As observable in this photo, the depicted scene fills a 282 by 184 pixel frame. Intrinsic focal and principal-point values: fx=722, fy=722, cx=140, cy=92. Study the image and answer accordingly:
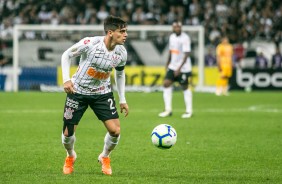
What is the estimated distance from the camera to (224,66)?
2847cm

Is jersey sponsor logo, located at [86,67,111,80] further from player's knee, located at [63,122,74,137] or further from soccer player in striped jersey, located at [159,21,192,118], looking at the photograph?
soccer player in striped jersey, located at [159,21,192,118]

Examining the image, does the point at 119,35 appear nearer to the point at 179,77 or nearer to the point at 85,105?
the point at 85,105

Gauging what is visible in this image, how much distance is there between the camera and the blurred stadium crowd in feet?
107

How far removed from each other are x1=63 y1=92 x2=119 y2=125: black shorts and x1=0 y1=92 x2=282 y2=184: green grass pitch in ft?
2.53

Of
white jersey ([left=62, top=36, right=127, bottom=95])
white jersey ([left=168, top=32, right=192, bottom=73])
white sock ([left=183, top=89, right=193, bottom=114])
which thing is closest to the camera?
white jersey ([left=62, top=36, right=127, bottom=95])

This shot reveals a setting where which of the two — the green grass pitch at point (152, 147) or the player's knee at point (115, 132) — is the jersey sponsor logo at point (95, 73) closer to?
the player's knee at point (115, 132)

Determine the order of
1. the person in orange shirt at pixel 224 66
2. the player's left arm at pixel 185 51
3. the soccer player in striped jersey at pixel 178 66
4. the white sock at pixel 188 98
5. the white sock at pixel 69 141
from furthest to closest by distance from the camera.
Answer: the person in orange shirt at pixel 224 66 → the white sock at pixel 188 98 → the soccer player in striped jersey at pixel 178 66 → the player's left arm at pixel 185 51 → the white sock at pixel 69 141

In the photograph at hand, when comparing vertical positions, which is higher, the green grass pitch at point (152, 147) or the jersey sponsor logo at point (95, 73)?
the jersey sponsor logo at point (95, 73)

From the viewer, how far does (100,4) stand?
33.9 meters

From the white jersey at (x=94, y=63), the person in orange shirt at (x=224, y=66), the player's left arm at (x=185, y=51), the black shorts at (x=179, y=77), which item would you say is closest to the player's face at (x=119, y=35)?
the white jersey at (x=94, y=63)

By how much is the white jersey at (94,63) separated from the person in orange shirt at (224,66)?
1876cm

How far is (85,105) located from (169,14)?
957 inches

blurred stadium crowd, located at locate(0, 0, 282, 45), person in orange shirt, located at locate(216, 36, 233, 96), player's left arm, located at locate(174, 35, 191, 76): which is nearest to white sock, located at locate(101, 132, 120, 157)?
player's left arm, located at locate(174, 35, 191, 76)

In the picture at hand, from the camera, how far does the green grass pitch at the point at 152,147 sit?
31.2ft
